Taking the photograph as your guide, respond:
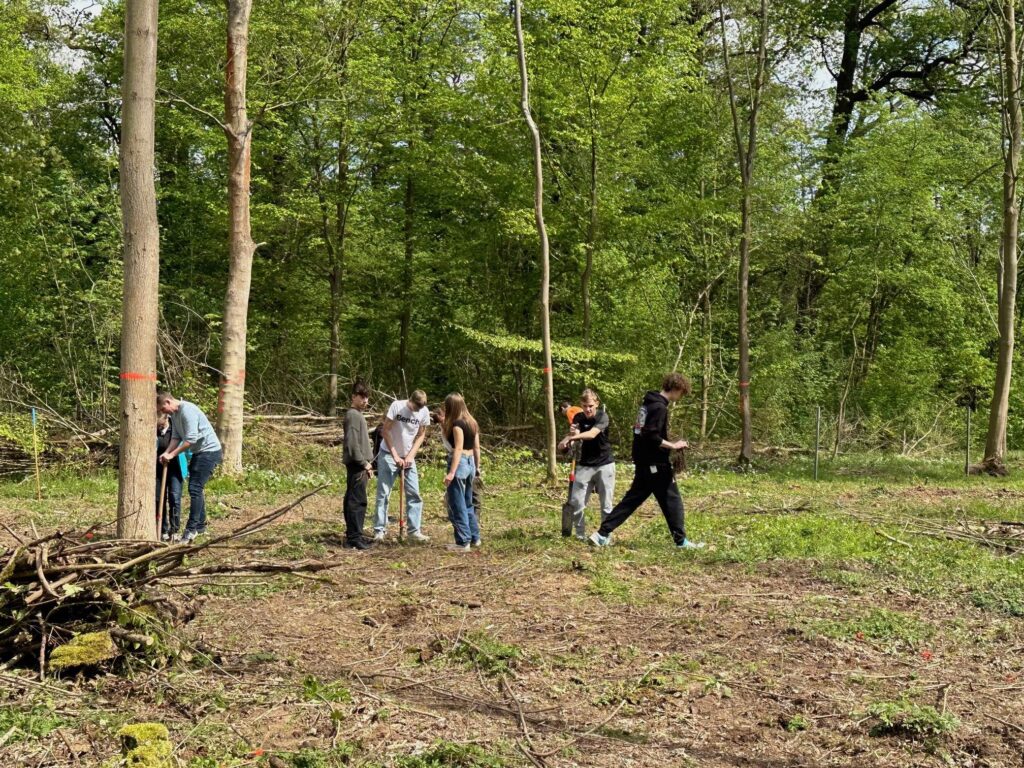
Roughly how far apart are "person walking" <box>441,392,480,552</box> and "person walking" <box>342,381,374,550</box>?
0.86 meters

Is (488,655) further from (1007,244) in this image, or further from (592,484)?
(1007,244)

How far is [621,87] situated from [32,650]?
1587 cm

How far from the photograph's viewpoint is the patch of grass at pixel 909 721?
205 inches

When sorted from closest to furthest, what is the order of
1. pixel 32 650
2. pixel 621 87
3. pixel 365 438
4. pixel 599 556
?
pixel 32 650, pixel 599 556, pixel 365 438, pixel 621 87

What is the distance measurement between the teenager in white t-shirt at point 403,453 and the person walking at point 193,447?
1.81 metres

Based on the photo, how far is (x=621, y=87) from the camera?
62.1 ft

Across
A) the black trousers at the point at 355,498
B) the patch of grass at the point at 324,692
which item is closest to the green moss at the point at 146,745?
the patch of grass at the point at 324,692

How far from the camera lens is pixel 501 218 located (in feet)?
69.3

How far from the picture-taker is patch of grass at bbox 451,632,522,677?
246 inches

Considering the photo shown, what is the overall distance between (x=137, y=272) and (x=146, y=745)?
318 centimetres

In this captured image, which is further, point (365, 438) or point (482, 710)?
point (365, 438)

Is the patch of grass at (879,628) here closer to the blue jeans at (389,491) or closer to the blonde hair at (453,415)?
the blonde hair at (453,415)

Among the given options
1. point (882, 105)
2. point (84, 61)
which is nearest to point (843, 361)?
point (882, 105)

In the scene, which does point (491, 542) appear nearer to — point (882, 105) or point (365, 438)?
point (365, 438)
